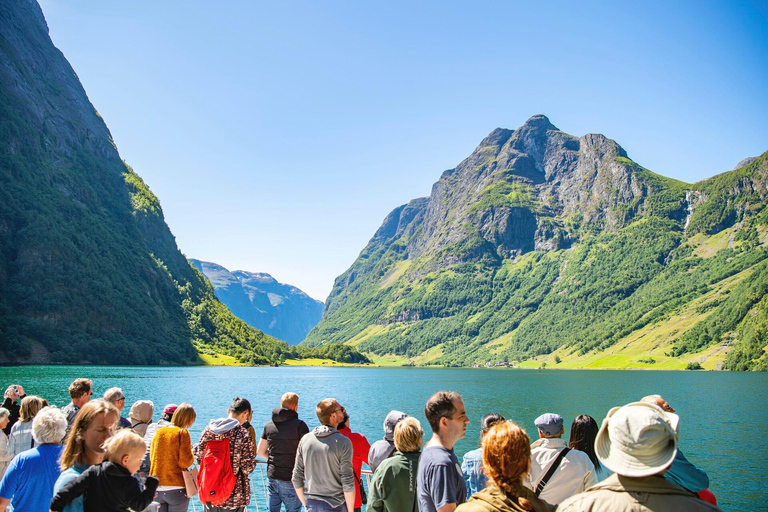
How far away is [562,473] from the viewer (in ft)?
22.4

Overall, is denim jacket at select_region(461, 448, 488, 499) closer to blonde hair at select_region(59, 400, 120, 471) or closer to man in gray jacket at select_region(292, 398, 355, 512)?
man in gray jacket at select_region(292, 398, 355, 512)

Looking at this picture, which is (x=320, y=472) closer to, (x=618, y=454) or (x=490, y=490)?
(x=490, y=490)

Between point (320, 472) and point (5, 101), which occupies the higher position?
point (5, 101)

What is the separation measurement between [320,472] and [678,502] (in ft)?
20.0

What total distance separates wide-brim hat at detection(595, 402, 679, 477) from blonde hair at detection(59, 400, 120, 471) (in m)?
5.71

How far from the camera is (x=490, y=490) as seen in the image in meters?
3.95

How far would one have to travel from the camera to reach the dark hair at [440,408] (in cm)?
588

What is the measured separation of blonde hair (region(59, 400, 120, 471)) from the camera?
5848 millimetres

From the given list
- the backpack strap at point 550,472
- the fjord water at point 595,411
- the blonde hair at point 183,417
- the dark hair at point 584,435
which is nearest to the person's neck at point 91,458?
the blonde hair at point 183,417

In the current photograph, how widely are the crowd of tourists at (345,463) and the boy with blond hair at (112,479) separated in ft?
0.04

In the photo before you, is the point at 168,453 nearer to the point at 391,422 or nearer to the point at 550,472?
the point at 391,422

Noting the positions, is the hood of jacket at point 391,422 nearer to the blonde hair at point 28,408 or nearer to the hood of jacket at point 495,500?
the hood of jacket at point 495,500

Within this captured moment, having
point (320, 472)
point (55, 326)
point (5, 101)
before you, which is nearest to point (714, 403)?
point (320, 472)

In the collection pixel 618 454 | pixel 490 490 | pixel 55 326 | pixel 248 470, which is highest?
pixel 618 454
